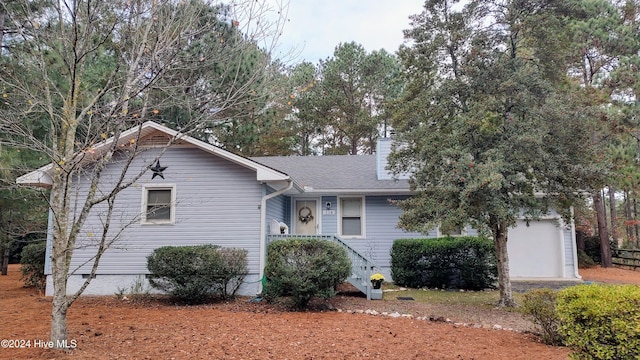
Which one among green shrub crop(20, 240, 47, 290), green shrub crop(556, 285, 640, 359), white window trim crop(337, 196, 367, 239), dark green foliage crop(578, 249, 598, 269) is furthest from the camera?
dark green foliage crop(578, 249, 598, 269)

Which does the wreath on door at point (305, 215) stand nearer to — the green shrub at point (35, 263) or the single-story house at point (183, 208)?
the single-story house at point (183, 208)

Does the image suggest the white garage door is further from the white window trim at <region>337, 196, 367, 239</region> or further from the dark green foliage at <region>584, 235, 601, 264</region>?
the dark green foliage at <region>584, 235, 601, 264</region>

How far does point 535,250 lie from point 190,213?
10680 mm

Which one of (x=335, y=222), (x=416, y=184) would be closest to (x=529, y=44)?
(x=416, y=184)

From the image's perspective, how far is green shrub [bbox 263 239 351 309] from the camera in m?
7.73

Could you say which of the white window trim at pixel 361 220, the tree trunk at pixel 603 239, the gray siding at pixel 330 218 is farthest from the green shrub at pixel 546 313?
the tree trunk at pixel 603 239

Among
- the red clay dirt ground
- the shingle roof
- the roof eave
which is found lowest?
the red clay dirt ground

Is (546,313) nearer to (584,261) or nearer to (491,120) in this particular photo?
(491,120)

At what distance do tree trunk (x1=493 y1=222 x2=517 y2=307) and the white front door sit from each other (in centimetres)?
573

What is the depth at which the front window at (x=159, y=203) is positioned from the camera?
32.9ft

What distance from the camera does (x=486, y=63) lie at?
8.08 meters

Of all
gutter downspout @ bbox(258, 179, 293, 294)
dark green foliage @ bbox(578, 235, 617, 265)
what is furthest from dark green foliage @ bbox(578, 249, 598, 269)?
gutter downspout @ bbox(258, 179, 293, 294)

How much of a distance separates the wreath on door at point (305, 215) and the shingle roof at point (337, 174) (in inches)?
31.5

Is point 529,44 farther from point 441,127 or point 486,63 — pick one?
point 441,127
